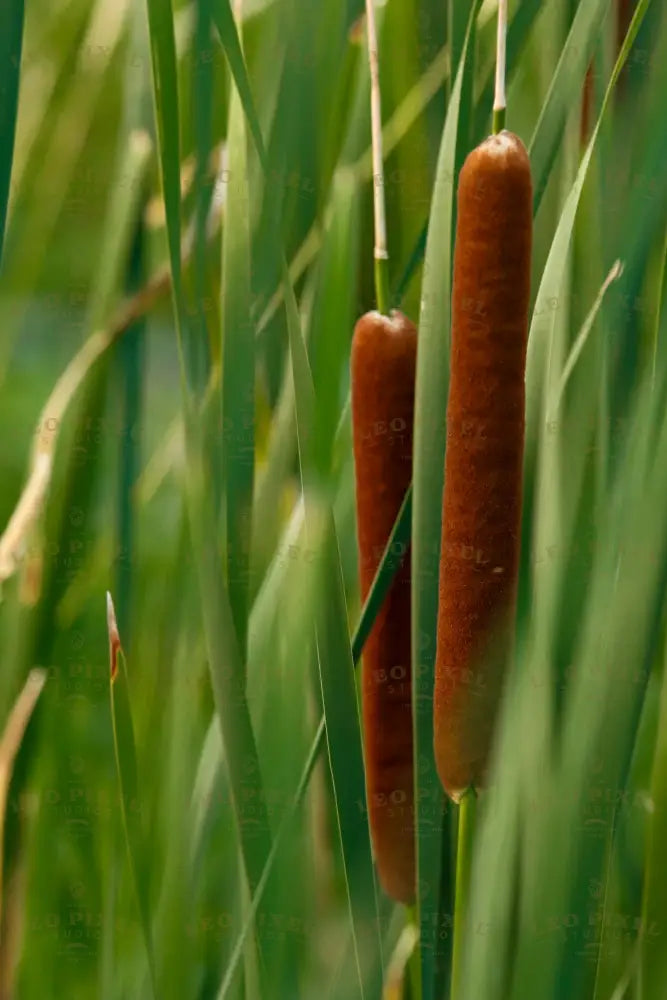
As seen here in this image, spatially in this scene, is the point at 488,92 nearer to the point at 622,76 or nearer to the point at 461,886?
the point at 622,76

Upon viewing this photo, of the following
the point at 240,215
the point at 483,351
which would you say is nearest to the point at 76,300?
Result: the point at 240,215

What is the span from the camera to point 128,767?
44 centimetres

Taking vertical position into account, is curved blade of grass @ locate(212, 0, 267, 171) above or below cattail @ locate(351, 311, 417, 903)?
above

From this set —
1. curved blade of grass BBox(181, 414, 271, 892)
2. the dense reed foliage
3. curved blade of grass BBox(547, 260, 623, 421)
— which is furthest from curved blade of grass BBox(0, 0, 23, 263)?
curved blade of grass BBox(547, 260, 623, 421)

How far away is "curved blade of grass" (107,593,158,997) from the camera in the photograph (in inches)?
17.1

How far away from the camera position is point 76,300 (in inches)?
22.2

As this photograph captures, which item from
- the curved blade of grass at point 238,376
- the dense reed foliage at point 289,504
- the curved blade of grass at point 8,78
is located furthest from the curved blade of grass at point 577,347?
the curved blade of grass at point 8,78

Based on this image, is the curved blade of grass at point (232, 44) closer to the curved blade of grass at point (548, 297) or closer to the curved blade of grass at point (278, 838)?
the curved blade of grass at point (548, 297)

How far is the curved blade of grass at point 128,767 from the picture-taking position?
0.43 meters

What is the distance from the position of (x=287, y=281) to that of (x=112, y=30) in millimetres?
217

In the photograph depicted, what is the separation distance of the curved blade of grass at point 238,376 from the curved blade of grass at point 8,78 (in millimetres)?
91

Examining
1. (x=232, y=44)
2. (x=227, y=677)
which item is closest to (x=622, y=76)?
(x=232, y=44)

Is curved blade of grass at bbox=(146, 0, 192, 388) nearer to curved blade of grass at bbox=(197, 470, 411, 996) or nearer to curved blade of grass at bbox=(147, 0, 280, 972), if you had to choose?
curved blade of grass at bbox=(147, 0, 280, 972)

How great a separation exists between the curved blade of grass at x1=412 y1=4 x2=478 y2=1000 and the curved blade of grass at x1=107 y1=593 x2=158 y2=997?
0.37 feet
